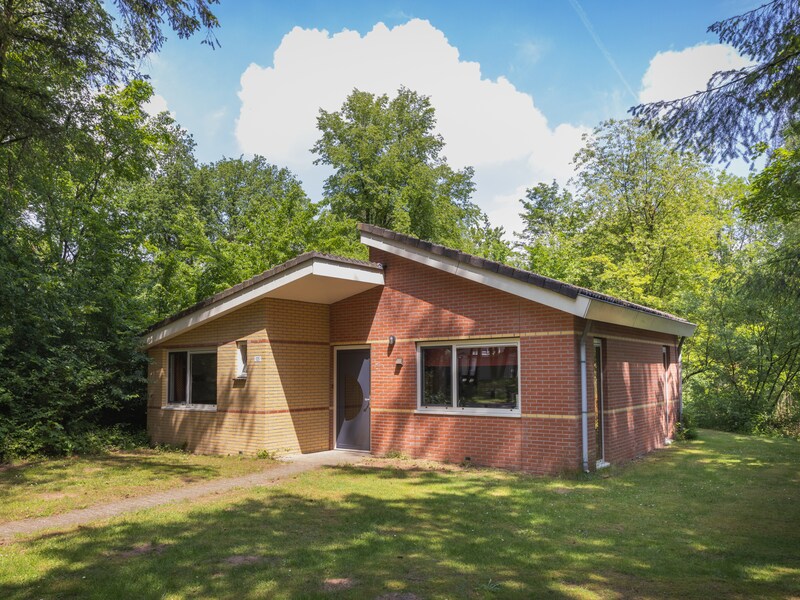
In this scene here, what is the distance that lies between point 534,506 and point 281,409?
6291mm

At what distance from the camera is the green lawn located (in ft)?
15.8

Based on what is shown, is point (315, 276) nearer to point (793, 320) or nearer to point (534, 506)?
point (534, 506)

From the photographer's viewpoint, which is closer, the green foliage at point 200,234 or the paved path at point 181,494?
the paved path at point 181,494

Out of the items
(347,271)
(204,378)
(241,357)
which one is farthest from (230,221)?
(347,271)

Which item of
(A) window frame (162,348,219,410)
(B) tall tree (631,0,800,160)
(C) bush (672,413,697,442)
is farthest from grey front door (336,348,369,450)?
(C) bush (672,413,697,442)

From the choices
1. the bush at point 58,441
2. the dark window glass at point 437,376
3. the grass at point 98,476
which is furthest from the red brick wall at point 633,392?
the bush at point 58,441

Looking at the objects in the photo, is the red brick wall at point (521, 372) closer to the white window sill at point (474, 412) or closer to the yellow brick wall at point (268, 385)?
the white window sill at point (474, 412)

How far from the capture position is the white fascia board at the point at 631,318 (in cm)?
947

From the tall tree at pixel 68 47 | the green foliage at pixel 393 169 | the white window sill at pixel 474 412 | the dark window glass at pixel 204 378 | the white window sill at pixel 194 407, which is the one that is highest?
the green foliage at pixel 393 169

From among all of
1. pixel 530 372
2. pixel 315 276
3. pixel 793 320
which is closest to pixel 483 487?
pixel 530 372

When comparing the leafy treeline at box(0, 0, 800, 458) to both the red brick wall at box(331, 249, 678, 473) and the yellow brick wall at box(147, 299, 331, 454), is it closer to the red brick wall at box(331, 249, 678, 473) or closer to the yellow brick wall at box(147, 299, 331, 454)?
the yellow brick wall at box(147, 299, 331, 454)

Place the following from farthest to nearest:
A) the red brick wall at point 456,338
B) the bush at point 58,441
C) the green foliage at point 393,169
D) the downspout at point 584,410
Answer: the green foliage at point 393,169
the bush at point 58,441
the red brick wall at point 456,338
the downspout at point 584,410

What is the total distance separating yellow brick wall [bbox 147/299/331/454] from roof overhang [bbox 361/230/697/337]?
8.25 feet

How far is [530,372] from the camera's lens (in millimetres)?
10156
